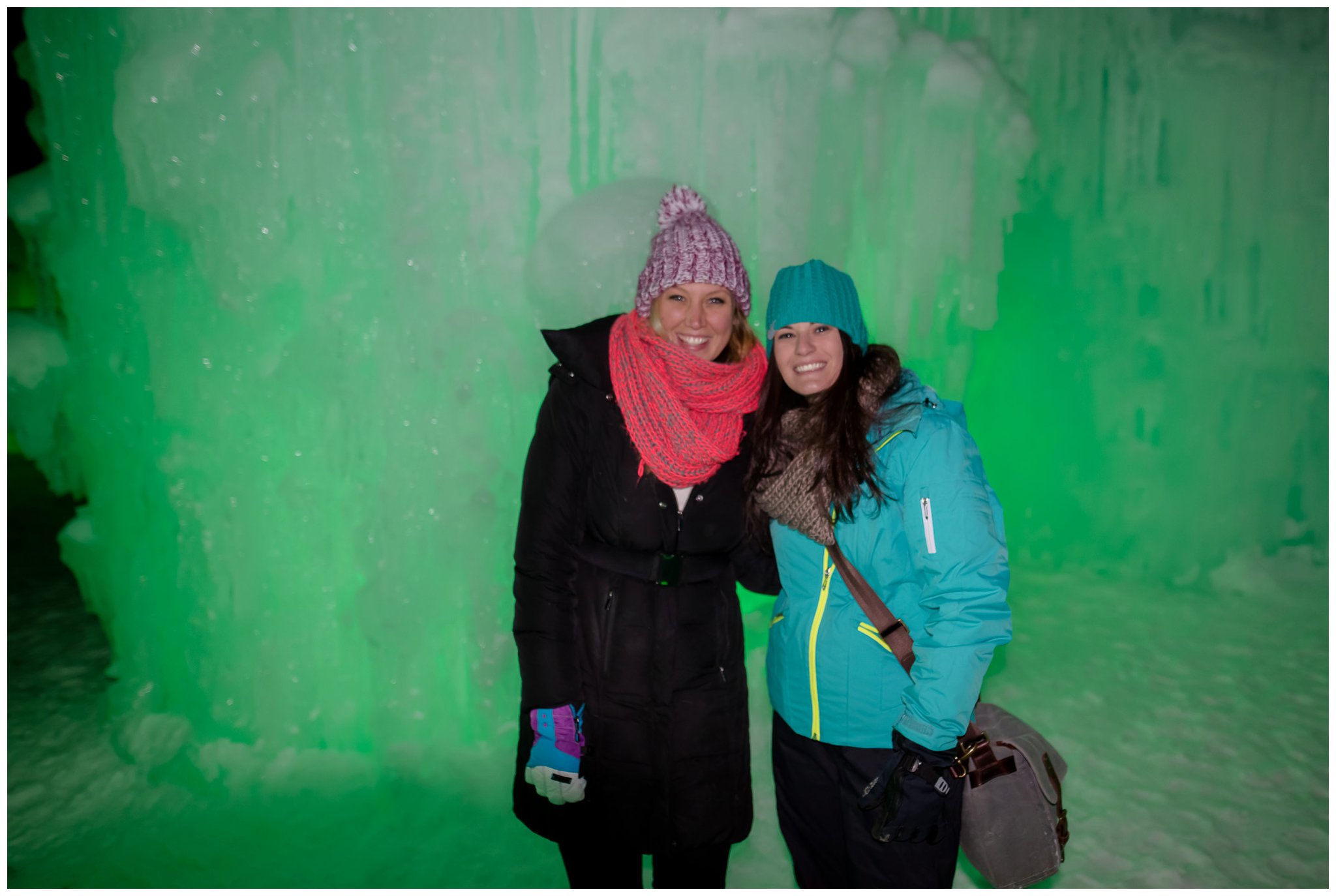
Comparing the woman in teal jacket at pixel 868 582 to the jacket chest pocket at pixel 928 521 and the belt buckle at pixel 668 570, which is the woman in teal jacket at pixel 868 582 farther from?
the belt buckle at pixel 668 570

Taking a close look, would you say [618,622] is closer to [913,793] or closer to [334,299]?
[913,793]

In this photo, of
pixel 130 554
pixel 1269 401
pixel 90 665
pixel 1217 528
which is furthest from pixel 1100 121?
pixel 90 665

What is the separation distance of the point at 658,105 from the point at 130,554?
2.63m

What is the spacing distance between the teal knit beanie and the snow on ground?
184 cm

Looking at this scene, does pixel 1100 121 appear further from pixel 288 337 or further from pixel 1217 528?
pixel 288 337

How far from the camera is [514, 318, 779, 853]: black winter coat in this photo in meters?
1.62

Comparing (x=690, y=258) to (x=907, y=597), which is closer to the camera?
(x=907, y=597)

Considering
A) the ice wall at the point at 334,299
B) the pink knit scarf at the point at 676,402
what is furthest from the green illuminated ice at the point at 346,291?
the pink knit scarf at the point at 676,402

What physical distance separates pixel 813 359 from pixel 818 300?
0.37 feet

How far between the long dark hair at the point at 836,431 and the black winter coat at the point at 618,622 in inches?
5.0

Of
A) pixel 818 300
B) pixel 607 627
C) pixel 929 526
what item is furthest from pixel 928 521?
pixel 607 627

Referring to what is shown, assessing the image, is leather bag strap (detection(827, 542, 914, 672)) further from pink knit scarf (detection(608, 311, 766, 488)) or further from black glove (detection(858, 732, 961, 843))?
pink knit scarf (detection(608, 311, 766, 488))

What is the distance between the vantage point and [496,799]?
2848mm

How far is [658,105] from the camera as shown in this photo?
308cm
